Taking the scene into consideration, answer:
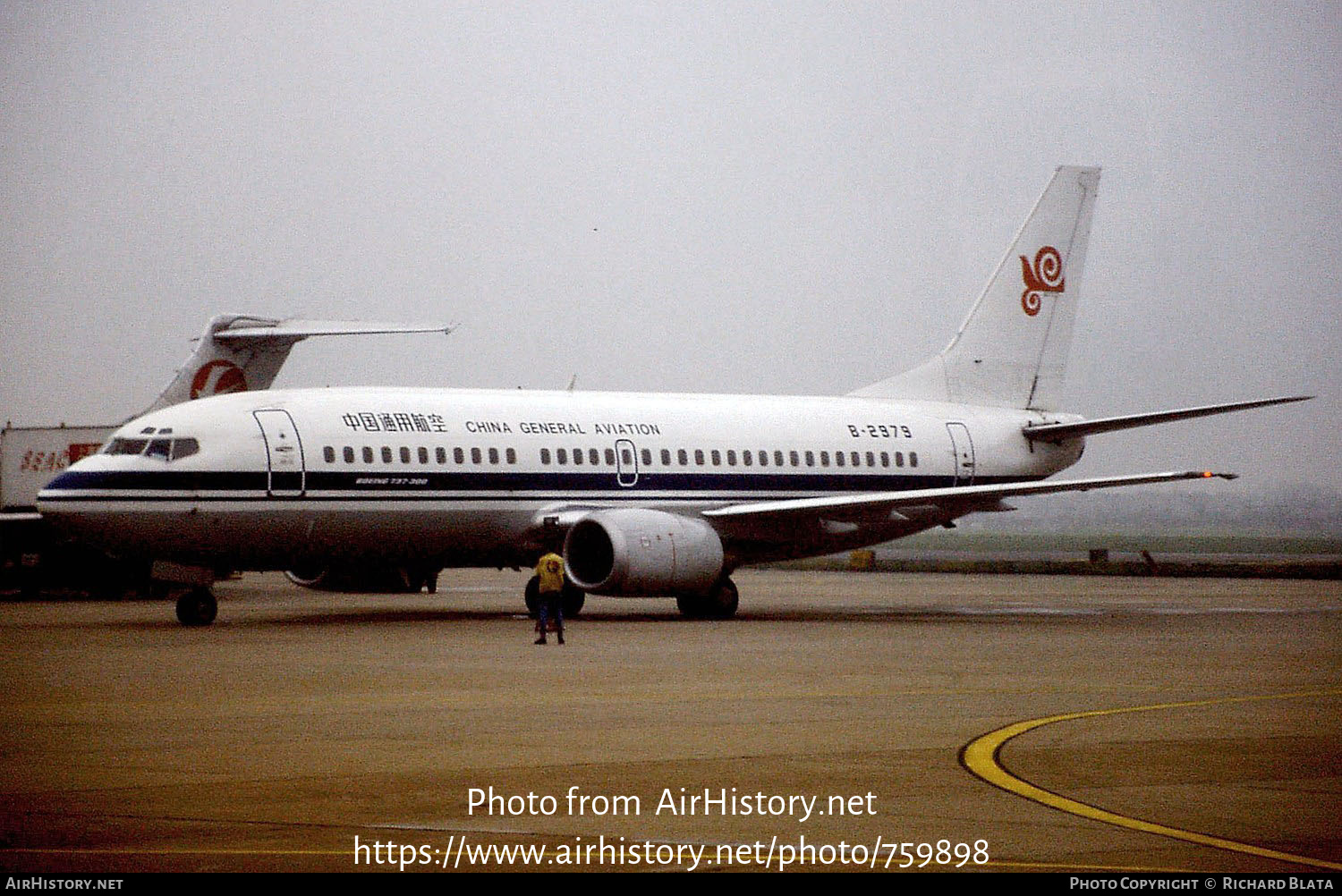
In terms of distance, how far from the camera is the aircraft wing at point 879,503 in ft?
113

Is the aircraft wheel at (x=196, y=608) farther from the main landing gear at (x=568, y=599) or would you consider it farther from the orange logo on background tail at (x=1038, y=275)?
the orange logo on background tail at (x=1038, y=275)

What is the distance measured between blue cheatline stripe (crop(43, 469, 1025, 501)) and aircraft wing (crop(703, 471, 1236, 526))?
701 mm

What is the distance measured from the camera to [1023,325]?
139ft

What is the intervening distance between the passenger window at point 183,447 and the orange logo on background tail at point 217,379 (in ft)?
43.4

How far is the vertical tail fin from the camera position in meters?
42.0

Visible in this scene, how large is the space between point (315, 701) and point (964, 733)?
6.62 meters

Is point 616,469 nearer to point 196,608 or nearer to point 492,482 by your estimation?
point 492,482

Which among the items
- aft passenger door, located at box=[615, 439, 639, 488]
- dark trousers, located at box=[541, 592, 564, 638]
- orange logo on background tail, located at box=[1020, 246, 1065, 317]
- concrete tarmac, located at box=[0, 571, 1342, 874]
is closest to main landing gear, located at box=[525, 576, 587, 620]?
concrete tarmac, located at box=[0, 571, 1342, 874]

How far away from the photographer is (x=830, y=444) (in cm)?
3862

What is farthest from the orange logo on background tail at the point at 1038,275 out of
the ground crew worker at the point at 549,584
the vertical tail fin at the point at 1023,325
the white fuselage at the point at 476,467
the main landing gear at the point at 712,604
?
the ground crew worker at the point at 549,584

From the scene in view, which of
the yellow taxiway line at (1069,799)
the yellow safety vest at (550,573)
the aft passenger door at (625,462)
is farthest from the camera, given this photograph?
the aft passenger door at (625,462)

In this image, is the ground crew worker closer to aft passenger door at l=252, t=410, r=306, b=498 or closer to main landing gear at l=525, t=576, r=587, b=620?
main landing gear at l=525, t=576, r=587, b=620
